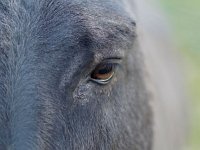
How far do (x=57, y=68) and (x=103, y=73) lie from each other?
0.26m

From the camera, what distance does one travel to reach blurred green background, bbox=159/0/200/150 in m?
5.05

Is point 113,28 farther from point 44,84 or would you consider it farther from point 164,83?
point 164,83

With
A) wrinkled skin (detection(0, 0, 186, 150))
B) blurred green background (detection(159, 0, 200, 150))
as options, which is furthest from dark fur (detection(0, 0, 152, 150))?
blurred green background (detection(159, 0, 200, 150))

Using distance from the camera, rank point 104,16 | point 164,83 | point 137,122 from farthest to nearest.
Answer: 1. point 164,83
2. point 137,122
3. point 104,16

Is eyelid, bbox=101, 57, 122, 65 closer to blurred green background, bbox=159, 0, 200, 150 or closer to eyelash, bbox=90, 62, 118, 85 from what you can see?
eyelash, bbox=90, 62, 118, 85

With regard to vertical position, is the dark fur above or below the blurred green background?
below

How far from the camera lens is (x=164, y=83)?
4.47 m

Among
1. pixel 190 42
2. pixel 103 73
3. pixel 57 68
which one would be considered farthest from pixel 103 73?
pixel 190 42

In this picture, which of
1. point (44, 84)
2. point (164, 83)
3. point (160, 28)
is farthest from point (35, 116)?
point (160, 28)

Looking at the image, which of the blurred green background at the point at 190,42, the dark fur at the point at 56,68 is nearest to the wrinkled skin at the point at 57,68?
the dark fur at the point at 56,68

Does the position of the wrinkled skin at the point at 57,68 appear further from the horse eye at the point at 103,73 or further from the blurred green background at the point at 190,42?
the blurred green background at the point at 190,42

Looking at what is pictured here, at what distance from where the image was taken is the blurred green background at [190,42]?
16.6ft

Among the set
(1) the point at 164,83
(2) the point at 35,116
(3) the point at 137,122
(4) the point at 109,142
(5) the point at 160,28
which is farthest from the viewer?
(5) the point at 160,28

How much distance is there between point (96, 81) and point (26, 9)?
0.45 m
